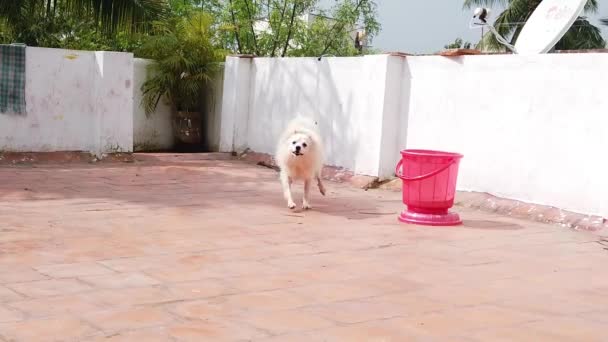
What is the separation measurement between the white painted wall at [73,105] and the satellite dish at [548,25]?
259 inches

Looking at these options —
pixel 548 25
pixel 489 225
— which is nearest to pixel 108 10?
pixel 548 25

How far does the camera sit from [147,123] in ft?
49.3

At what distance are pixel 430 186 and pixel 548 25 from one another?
2881mm

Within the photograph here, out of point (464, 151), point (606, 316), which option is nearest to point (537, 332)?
point (606, 316)

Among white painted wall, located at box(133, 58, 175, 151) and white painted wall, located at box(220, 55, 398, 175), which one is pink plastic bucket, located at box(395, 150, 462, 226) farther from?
white painted wall, located at box(133, 58, 175, 151)

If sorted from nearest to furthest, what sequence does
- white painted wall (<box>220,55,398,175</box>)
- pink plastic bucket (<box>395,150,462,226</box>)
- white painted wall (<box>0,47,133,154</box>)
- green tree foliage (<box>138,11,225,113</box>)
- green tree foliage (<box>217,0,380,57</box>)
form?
pink plastic bucket (<box>395,150,462,226</box>) < white painted wall (<box>220,55,398,175</box>) < white painted wall (<box>0,47,133,154</box>) < green tree foliage (<box>138,11,225,113</box>) < green tree foliage (<box>217,0,380,57</box>)

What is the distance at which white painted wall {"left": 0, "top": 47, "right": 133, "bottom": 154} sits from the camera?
12242 millimetres

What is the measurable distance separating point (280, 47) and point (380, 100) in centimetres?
728

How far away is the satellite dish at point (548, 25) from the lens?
29.0 ft

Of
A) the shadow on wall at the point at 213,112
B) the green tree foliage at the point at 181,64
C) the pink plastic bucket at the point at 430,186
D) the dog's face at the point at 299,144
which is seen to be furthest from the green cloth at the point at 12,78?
the pink plastic bucket at the point at 430,186

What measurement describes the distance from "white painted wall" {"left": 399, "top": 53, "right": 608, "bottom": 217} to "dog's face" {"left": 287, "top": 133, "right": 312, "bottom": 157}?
2.25 meters

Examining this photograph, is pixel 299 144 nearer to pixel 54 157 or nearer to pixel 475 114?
pixel 475 114

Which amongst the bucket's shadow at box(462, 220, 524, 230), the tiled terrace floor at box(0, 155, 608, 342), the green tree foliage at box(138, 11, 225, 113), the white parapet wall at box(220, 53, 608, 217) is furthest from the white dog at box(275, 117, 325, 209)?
the green tree foliage at box(138, 11, 225, 113)

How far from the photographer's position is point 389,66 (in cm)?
1060
